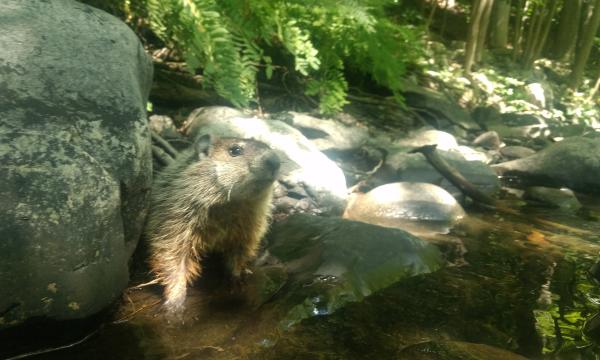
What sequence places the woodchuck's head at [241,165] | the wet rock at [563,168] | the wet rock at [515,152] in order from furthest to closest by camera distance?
the wet rock at [515,152] → the wet rock at [563,168] → the woodchuck's head at [241,165]

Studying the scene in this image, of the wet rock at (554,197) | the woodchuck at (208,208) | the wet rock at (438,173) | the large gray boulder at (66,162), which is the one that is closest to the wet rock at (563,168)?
the wet rock at (554,197)

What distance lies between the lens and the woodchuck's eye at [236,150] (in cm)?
325

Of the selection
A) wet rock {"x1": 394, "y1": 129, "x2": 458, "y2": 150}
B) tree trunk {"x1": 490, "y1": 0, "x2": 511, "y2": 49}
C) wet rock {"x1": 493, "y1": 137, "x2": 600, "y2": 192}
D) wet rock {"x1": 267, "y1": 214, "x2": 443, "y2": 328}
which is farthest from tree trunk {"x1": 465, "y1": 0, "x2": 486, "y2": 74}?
wet rock {"x1": 267, "y1": 214, "x2": 443, "y2": 328}

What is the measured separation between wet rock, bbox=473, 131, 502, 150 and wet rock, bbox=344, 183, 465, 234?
4007mm

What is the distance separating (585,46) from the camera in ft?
41.2

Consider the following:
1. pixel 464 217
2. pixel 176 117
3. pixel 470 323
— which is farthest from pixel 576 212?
pixel 176 117

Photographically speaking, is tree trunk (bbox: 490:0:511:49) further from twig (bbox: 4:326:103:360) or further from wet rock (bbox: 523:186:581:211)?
twig (bbox: 4:326:103:360)

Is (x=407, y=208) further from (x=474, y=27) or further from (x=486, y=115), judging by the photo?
(x=474, y=27)

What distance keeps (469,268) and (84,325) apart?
267 centimetres

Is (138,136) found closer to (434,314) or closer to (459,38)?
(434,314)

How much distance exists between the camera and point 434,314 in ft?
9.84

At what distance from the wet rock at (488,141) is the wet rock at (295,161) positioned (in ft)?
16.0

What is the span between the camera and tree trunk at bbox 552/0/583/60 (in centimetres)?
1489

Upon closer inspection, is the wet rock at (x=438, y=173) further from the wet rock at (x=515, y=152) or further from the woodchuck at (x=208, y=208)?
the woodchuck at (x=208, y=208)
